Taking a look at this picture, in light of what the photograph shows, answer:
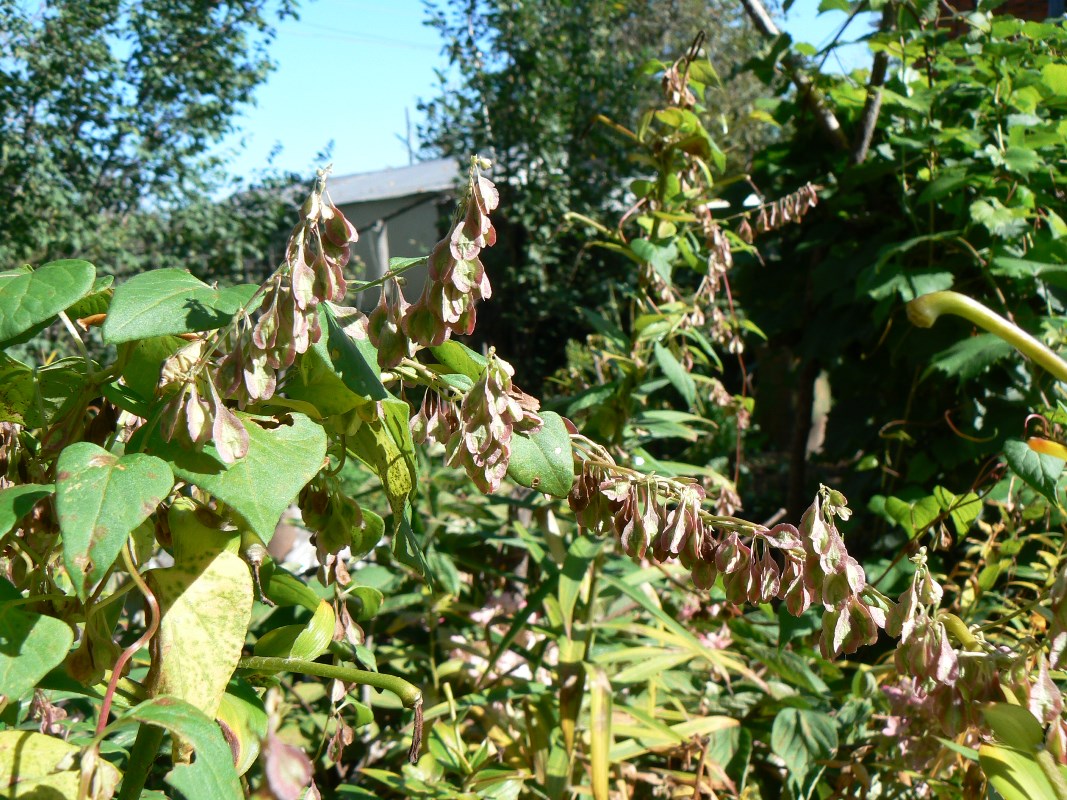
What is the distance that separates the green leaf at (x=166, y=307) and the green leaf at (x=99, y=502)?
8cm

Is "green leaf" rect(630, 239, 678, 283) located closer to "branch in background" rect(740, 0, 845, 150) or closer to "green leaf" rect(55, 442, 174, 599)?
"branch in background" rect(740, 0, 845, 150)

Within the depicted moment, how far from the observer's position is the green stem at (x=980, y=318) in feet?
1.94

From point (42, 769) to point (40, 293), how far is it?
304 millimetres

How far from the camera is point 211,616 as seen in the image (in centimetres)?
60

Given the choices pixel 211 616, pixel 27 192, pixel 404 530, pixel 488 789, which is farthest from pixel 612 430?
pixel 27 192

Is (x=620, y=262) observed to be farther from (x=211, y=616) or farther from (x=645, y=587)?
(x=211, y=616)

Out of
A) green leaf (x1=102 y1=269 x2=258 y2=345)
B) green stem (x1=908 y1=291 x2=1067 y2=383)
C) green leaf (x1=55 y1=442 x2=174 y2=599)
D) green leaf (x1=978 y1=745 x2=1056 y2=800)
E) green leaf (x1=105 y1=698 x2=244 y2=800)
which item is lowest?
green leaf (x1=978 y1=745 x2=1056 y2=800)

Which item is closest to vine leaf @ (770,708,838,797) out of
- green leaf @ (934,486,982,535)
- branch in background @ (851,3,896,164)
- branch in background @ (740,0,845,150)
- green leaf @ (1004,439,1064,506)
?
green leaf @ (934,486,982,535)

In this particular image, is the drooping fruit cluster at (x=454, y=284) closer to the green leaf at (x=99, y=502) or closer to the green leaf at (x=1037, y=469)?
the green leaf at (x=99, y=502)

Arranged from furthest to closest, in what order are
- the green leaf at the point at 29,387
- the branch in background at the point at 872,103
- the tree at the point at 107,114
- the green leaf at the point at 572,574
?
1. the tree at the point at 107,114
2. the branch in background at the point at 872,103
3. the green leaf at the point at 572,574
4. the green leaf at the point at 29,387

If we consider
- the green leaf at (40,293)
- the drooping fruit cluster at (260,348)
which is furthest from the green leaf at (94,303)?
the drooping fruit cluster at (260,348)

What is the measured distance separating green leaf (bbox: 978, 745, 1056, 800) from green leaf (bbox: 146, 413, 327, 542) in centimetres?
55

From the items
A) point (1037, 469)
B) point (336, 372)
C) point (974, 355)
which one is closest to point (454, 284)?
point (336, 372)

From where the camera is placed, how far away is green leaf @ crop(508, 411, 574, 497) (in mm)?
646
